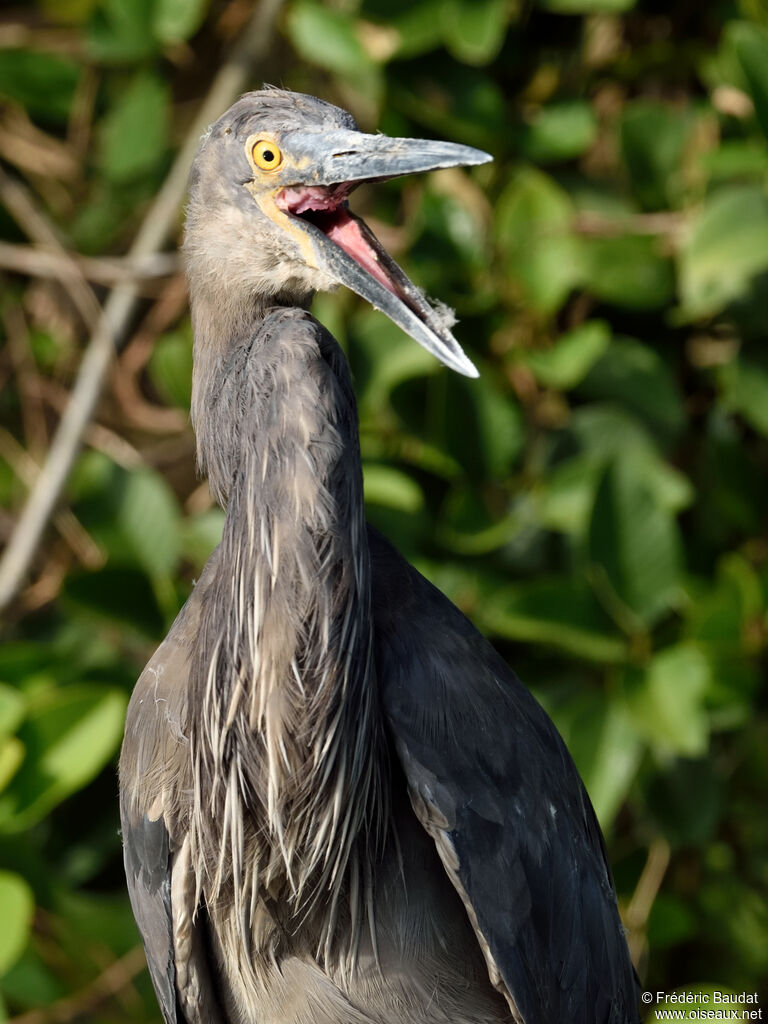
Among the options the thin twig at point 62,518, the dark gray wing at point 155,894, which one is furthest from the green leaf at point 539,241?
the dark gray wing at point 155,894

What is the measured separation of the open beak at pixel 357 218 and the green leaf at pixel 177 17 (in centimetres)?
197

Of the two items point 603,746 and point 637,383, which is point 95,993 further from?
point 637,383

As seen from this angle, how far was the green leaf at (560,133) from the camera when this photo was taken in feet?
11.4

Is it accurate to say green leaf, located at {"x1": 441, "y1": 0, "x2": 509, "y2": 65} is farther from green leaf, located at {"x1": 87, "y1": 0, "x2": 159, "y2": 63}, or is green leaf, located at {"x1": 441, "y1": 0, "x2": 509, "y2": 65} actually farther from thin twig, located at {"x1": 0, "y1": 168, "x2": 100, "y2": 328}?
thin twig, located at {"x1": 0, "y1": 168, "x2": 100, "y2": 328}

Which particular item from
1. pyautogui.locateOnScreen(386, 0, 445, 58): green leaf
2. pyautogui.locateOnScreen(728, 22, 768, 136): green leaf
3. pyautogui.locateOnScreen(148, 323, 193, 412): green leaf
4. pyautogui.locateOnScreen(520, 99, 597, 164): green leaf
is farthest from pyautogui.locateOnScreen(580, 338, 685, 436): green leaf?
pyautogui.locateOnScreen(148, 323, 193, 412): green leaf

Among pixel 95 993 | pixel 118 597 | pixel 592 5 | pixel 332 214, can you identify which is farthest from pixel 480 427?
pixel 95 993

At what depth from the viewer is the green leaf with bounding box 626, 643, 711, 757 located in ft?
9.45

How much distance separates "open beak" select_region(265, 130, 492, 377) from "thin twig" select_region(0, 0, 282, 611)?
6.46 feet

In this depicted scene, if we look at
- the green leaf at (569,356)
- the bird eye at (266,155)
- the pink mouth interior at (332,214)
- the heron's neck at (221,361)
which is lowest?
the green leaf at (569,356)

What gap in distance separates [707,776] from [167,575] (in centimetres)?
153

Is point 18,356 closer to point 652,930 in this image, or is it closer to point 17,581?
point 17,581

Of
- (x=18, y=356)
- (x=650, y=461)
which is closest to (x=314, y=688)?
(x=650, y=461)

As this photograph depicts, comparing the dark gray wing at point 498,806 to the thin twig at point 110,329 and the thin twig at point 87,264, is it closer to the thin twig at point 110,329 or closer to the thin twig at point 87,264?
the thin twig at point 110,329

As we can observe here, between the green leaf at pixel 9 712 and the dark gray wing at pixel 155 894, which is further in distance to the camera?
the green leaf at pixel 9 712
